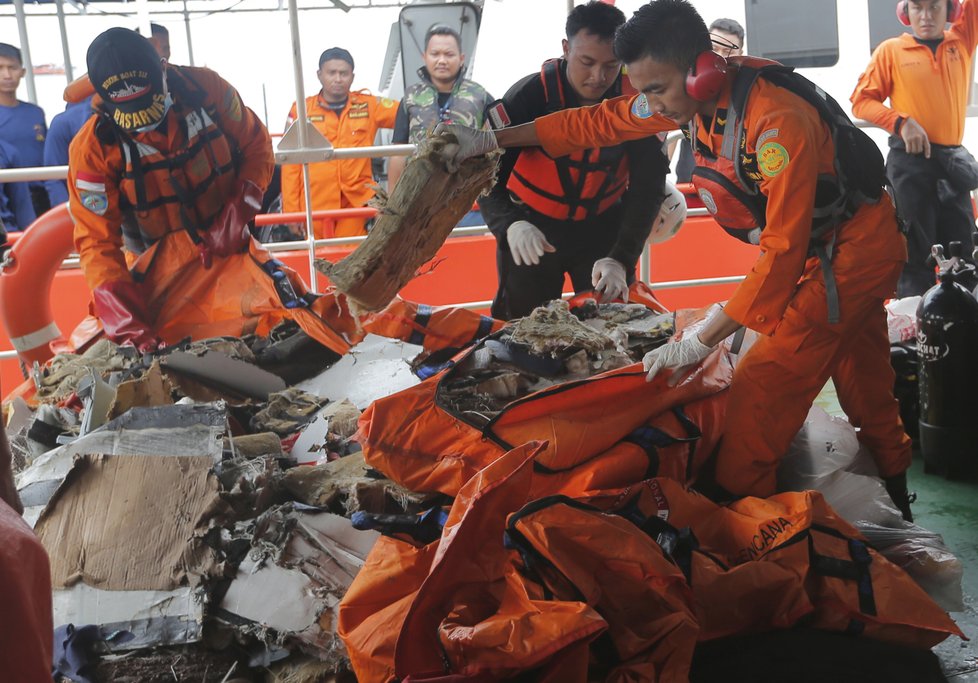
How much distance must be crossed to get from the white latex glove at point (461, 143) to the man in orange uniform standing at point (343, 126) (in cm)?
385

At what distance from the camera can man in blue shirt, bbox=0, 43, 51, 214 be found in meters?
5.78

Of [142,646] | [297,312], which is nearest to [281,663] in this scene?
[142,646]

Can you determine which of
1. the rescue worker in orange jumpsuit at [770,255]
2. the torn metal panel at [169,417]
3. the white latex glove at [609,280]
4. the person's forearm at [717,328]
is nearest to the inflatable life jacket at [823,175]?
the rescue worker in orange jumpsuit at [770,255]

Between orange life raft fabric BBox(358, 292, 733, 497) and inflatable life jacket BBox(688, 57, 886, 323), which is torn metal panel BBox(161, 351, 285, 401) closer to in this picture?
orange life raft fabric BBox(358, 292, 733, 497)

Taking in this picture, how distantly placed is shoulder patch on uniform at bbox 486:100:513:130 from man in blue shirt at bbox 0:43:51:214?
390 centimetres

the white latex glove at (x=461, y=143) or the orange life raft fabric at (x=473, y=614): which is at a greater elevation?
the white latex glove at (x=461, y=143)

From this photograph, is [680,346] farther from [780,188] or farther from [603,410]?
[780,188]

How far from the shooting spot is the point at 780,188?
2.18 m

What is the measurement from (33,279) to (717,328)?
3.09m

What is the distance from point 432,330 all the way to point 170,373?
930 mm

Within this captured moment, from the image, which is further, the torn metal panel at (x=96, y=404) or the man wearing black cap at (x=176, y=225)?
the man wearing black cap at (x=176, y=225)

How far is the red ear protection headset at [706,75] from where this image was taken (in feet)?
7.34

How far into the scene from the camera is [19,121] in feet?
19.2

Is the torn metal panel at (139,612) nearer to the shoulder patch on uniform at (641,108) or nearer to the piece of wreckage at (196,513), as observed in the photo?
the piece of wreckage at (196,513)
